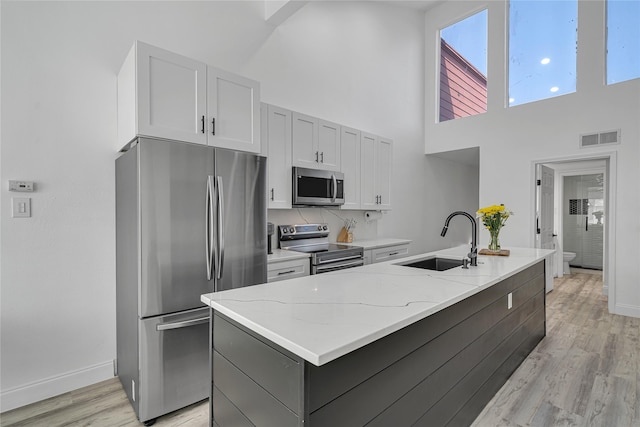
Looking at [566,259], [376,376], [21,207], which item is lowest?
[566,259]

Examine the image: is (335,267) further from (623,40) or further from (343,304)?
(623,40)

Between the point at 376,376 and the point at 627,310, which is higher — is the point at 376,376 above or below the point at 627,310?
above

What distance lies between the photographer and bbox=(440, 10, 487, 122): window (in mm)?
5520

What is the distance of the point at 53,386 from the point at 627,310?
5977 mm

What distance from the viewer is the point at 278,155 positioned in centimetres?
316

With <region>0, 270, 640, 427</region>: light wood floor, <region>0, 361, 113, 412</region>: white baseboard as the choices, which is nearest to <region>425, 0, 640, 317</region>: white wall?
<region>0, 270, 640, 427</region>: light wood floor

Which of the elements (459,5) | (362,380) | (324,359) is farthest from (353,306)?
(459,5)

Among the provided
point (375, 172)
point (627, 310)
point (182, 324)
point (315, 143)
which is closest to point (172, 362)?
point (182, 324)

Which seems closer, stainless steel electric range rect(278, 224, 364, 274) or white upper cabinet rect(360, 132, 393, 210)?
stainless steel electric range rect(278, 224, 364, 274)

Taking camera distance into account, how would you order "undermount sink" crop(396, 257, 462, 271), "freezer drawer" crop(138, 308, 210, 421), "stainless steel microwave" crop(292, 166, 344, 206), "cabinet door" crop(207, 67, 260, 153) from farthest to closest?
"stainless steel microwave" crop(292, 166, 344, 206)
"undermount sink" crop(396, 257, 462, 271)
"cabinet door" crop(207, 67, 260, 153)
"freezer drawer" crop(138, 308, 210, 421)

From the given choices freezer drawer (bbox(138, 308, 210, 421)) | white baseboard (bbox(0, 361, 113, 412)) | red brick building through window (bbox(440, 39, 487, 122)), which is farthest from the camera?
red brick building through window (bbox(440, 39, 487, 122))

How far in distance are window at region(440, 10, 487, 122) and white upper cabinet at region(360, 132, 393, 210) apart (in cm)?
222

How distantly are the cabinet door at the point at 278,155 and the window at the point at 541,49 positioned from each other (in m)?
4.04

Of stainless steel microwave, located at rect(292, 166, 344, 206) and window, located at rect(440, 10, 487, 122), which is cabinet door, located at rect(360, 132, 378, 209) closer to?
stainless steel microwave, located at rect(292, 166, 344, 206)
